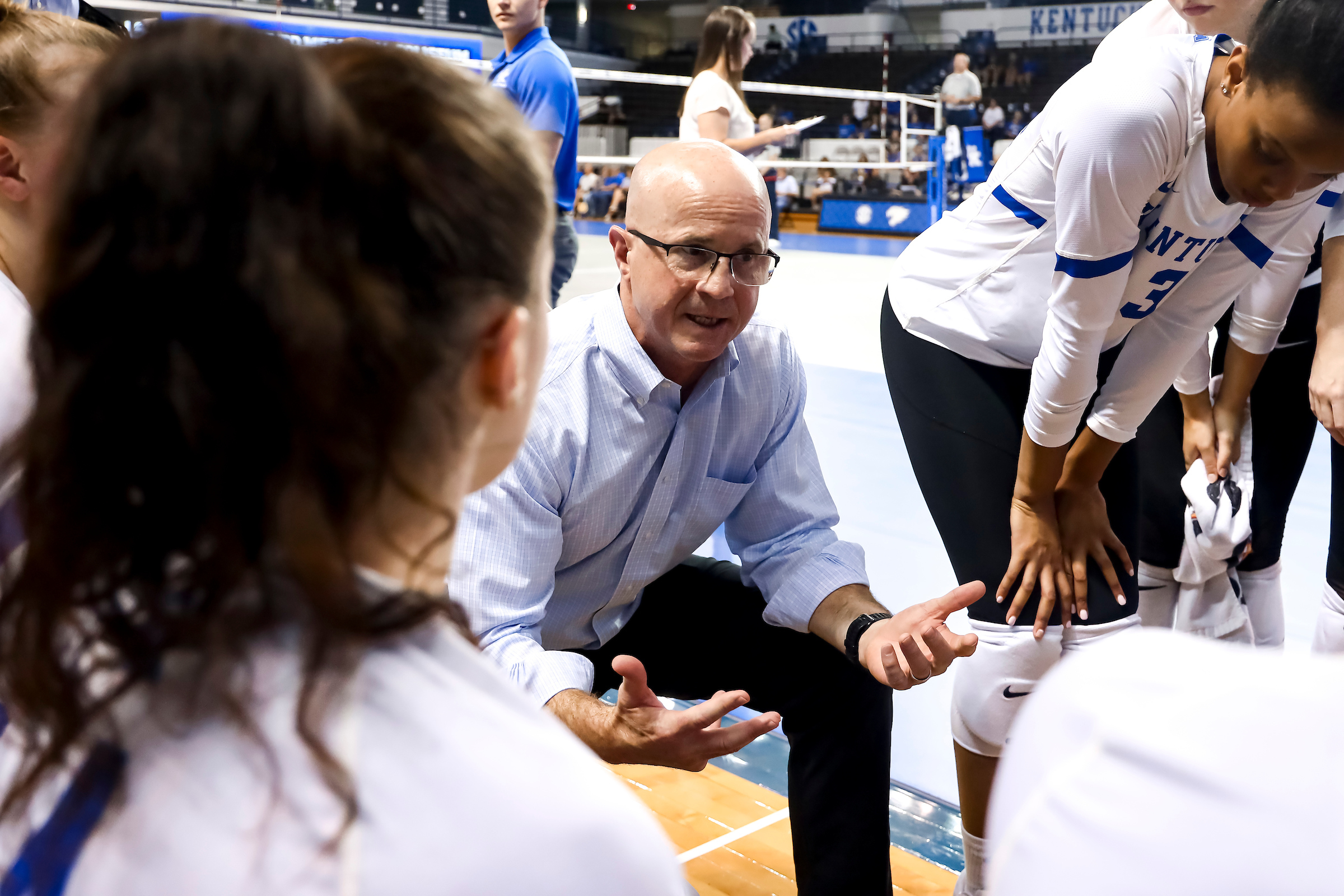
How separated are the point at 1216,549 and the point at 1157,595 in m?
0.18

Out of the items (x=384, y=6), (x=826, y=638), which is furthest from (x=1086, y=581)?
(x=384, y=6)

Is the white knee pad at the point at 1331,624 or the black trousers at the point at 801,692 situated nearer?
the black trousers at the point at 801,692

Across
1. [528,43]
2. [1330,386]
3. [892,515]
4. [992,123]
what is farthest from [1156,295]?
[992,123]

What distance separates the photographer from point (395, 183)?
451mm

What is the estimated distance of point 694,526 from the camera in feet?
5.14

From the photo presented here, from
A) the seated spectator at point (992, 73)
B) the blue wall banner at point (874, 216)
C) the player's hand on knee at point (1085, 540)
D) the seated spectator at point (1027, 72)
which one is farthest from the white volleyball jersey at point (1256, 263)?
the seated spectator at point (992, 73)

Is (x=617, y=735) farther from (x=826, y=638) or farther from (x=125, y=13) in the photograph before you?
(x=125, y=13)

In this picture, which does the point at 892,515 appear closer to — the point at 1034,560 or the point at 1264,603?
the point at 1264,603

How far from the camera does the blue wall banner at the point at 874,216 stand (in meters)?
10.6

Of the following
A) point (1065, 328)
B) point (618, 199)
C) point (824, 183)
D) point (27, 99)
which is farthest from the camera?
point (824, 183)

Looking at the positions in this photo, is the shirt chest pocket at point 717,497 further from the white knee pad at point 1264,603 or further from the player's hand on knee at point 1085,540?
the white knee pad at point 1264,603

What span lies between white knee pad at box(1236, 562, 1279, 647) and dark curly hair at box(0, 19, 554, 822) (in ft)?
6.17

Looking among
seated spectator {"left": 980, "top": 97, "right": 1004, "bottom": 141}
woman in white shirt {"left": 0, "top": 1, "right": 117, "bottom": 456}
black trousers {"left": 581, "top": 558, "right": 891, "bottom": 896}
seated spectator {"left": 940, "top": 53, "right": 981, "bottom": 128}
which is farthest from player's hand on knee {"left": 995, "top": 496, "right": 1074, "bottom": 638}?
seated spectator {"left": 980, "top": 97, "right": 1004, "bottom": 141}

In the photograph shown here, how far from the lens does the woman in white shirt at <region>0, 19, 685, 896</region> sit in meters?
0.41
